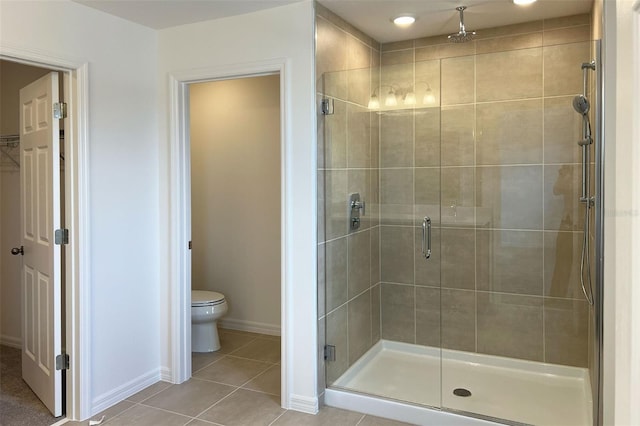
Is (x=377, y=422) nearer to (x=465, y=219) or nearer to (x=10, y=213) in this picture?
(x=465, y=219)

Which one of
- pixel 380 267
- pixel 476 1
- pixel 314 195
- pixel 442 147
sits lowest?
pixel 380 267

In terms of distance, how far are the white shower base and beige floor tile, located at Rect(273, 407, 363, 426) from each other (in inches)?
3.1

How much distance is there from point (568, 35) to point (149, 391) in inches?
145

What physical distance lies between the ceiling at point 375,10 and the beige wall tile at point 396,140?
65cm

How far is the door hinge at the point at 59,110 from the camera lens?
289 cm

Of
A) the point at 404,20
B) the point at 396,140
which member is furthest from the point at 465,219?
the point at 404,20

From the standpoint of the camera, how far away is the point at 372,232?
360 cm

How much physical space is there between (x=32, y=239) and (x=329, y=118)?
207 centimetres

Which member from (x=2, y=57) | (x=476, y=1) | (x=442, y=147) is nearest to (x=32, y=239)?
(x=2, y=57)

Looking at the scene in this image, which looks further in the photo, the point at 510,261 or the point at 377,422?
the point at 510,261

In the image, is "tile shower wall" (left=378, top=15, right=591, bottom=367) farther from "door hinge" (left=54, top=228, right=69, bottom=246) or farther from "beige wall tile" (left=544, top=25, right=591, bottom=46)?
"door hinge" (left=54, top=228, right=69, bottom=246)

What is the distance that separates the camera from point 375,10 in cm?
312

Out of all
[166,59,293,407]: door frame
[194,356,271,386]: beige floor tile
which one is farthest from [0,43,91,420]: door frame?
[194,356,271,386]: beige floor tile

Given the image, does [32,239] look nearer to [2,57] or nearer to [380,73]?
[2,57]
